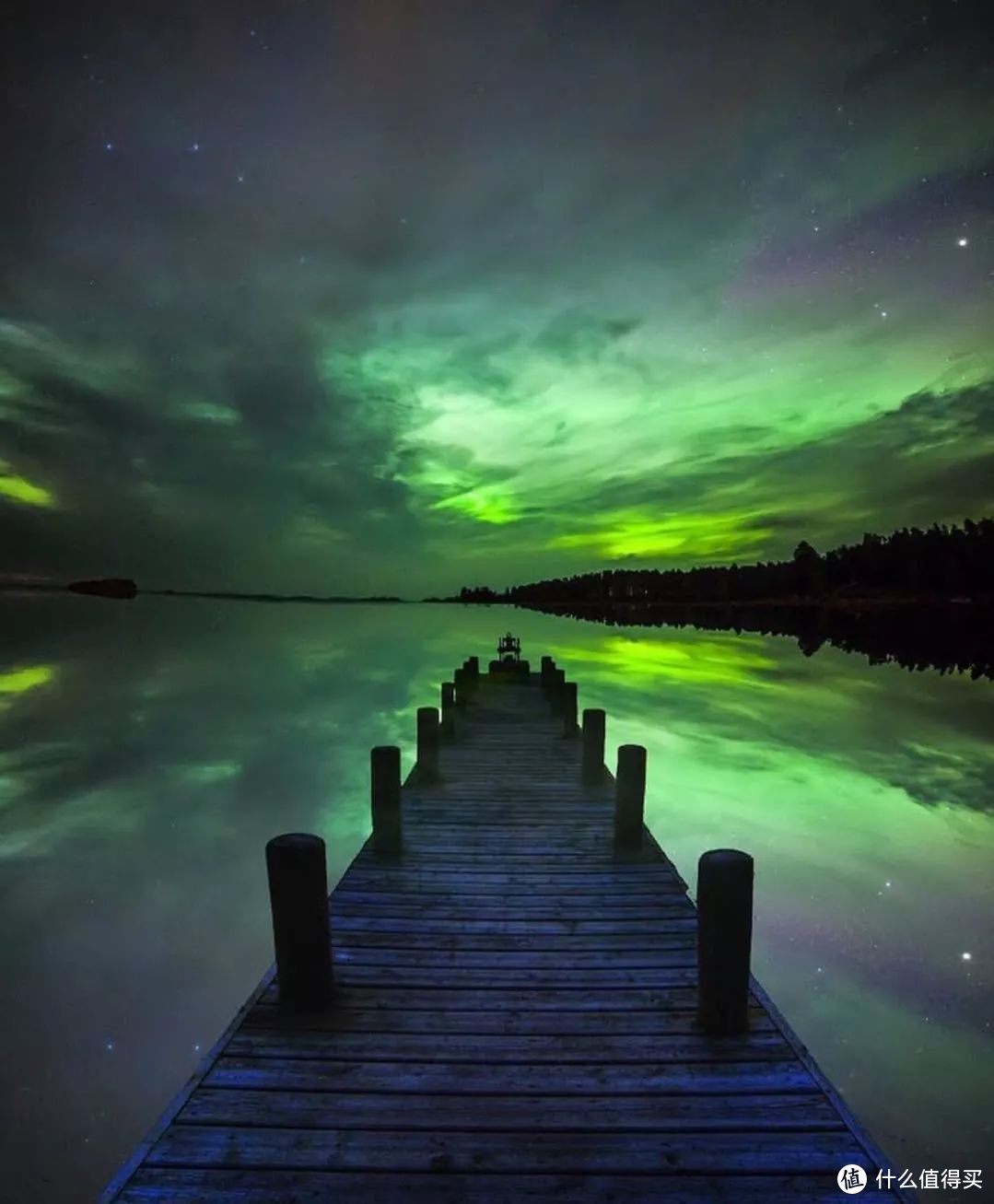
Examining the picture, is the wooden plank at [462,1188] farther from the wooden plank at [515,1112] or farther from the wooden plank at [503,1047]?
the wooden plank at [503,1047]

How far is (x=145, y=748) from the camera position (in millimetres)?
22359

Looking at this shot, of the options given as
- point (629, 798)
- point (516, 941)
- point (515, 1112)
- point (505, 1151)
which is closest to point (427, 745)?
point (629, 798)

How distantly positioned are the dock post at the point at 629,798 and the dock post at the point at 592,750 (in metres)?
2.56

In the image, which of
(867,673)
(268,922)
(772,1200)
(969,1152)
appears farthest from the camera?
(867,673)

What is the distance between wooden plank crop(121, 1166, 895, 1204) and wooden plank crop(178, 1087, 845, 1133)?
0.30 m

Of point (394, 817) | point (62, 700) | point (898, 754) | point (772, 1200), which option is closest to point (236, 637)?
point (62, 700)

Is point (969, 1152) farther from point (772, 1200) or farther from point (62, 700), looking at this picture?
point (62, 700)

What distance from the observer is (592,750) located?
34.7 feet

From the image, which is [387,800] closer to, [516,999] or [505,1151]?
[516,999]

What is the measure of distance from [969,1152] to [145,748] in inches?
886

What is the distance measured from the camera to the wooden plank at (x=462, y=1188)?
131 inches

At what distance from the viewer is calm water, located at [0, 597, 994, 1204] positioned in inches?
255

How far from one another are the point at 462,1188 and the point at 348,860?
971cm

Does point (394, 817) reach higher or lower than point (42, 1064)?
higher
